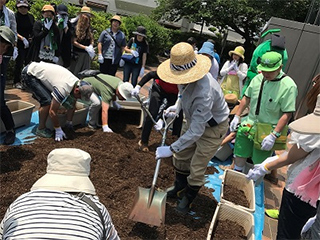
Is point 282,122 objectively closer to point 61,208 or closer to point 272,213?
point 272,213

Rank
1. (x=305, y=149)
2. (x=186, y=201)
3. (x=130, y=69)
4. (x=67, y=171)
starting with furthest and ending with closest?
(x=130, y=69) < (x=186, y=201) < (x=305, y=149) < (x=67, y=171)

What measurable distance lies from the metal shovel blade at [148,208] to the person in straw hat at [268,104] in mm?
1514

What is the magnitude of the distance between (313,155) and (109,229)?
1.40 metres

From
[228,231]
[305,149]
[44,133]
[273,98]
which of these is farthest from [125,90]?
[305,149]

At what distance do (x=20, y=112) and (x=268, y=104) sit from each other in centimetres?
329

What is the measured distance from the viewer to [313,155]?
1.94 meters

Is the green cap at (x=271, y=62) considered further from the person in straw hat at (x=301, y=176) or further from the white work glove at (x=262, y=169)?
the person in straw hat at (x=301, y=176)

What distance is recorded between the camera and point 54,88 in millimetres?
3742

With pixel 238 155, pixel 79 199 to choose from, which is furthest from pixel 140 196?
pixel 238 155

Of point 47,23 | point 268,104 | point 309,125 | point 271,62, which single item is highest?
point 271,62

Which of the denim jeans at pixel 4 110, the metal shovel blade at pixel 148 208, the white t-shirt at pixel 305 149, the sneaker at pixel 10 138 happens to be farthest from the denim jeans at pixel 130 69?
the white t-shirt at pixel 305 149

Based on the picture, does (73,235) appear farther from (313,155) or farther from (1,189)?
(1,189)

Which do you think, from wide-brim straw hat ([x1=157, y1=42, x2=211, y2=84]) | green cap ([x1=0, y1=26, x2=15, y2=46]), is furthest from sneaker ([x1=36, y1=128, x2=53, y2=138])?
wide-brim straw hat ([x1=157, y1=42, x2=211, y2=84])

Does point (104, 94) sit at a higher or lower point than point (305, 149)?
lower
